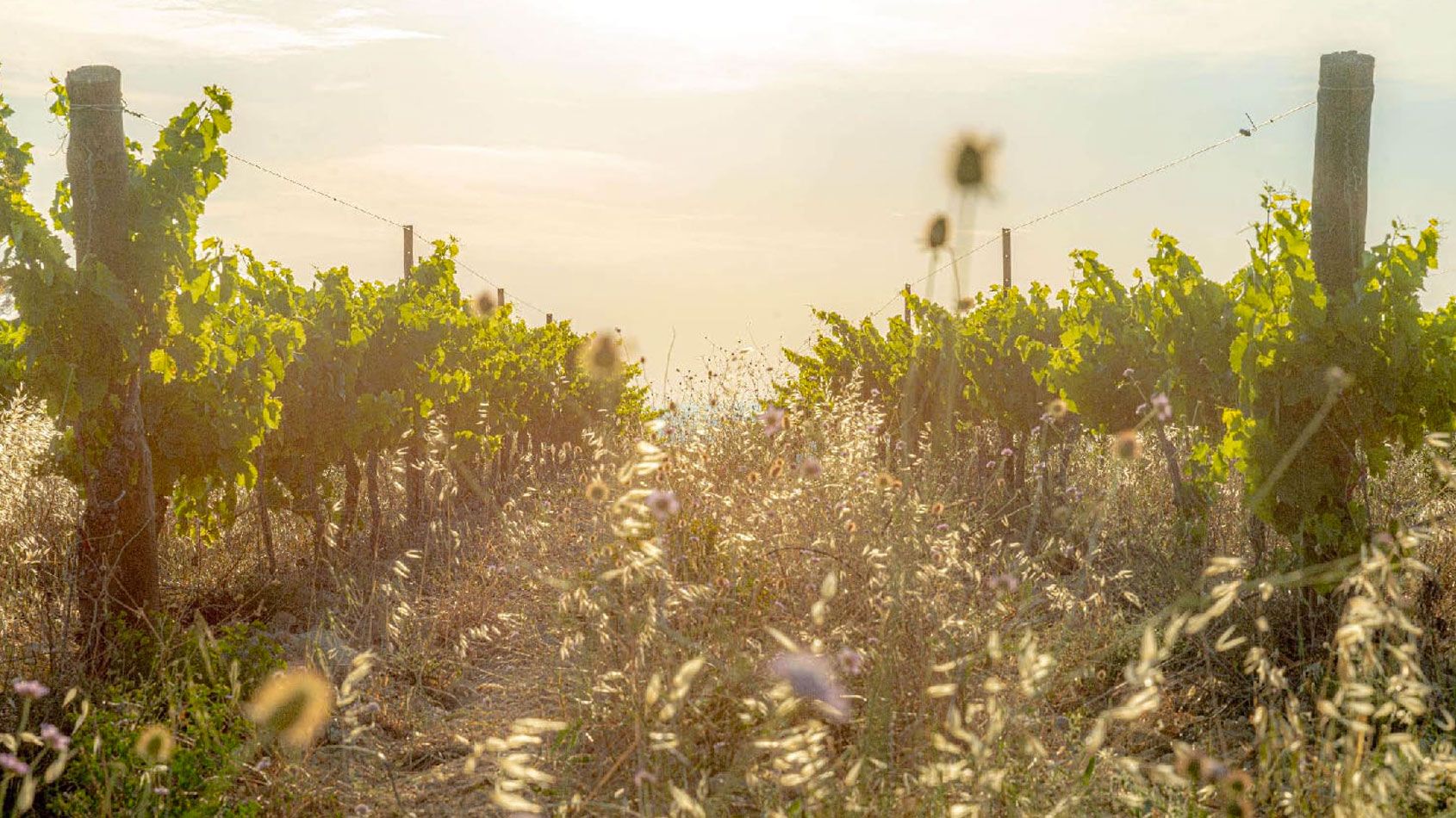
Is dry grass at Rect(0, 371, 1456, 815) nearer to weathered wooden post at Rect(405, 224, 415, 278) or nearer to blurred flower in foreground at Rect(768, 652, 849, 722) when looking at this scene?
blurred flower in foreground at Rect(768, 652, 849, 722)

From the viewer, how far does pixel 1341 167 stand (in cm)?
604

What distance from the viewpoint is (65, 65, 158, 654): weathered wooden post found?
5.92 metres

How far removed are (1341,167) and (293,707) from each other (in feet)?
17.3

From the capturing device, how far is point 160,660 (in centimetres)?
495

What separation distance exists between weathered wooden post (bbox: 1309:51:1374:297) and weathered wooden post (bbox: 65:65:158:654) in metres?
5.66

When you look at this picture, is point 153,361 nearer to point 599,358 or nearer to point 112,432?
point 112,432

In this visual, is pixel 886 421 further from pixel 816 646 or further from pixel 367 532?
pixel 816 646

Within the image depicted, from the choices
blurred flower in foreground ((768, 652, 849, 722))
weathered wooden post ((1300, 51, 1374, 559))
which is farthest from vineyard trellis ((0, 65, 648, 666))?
weathered wooden post ((1300, 51, 1374, 559))

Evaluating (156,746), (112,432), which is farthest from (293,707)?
(112,432)

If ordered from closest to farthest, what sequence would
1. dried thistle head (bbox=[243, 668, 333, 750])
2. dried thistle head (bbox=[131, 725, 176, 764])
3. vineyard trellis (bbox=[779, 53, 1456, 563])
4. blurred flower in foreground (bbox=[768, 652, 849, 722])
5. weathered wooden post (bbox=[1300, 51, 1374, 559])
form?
1. dried thistle head (bbox=[131, 725, 176, 764])
2. blurred flower in foreground (bbox=[768, 652, 849, 722])
3. dried thistle head (bbox=[243, 668, 333, 750])
4. vineyard trellis (bbox=[779, 53, 1456, 563])
5. weathered wooden post (bbox=[1300, 51, 1374, 559])

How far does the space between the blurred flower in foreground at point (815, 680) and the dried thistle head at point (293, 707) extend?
145 centimetres

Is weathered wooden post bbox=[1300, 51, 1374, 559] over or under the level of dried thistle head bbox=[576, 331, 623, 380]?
over

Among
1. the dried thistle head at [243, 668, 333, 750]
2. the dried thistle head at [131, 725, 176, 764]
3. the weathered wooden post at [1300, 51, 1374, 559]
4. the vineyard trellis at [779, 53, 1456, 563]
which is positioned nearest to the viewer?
the dried thistle head at [131, 725, 176, 764]

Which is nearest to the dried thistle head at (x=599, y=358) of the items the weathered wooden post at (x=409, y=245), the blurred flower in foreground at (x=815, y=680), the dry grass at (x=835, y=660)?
the weathered wooden post at (x=409, y=245)
